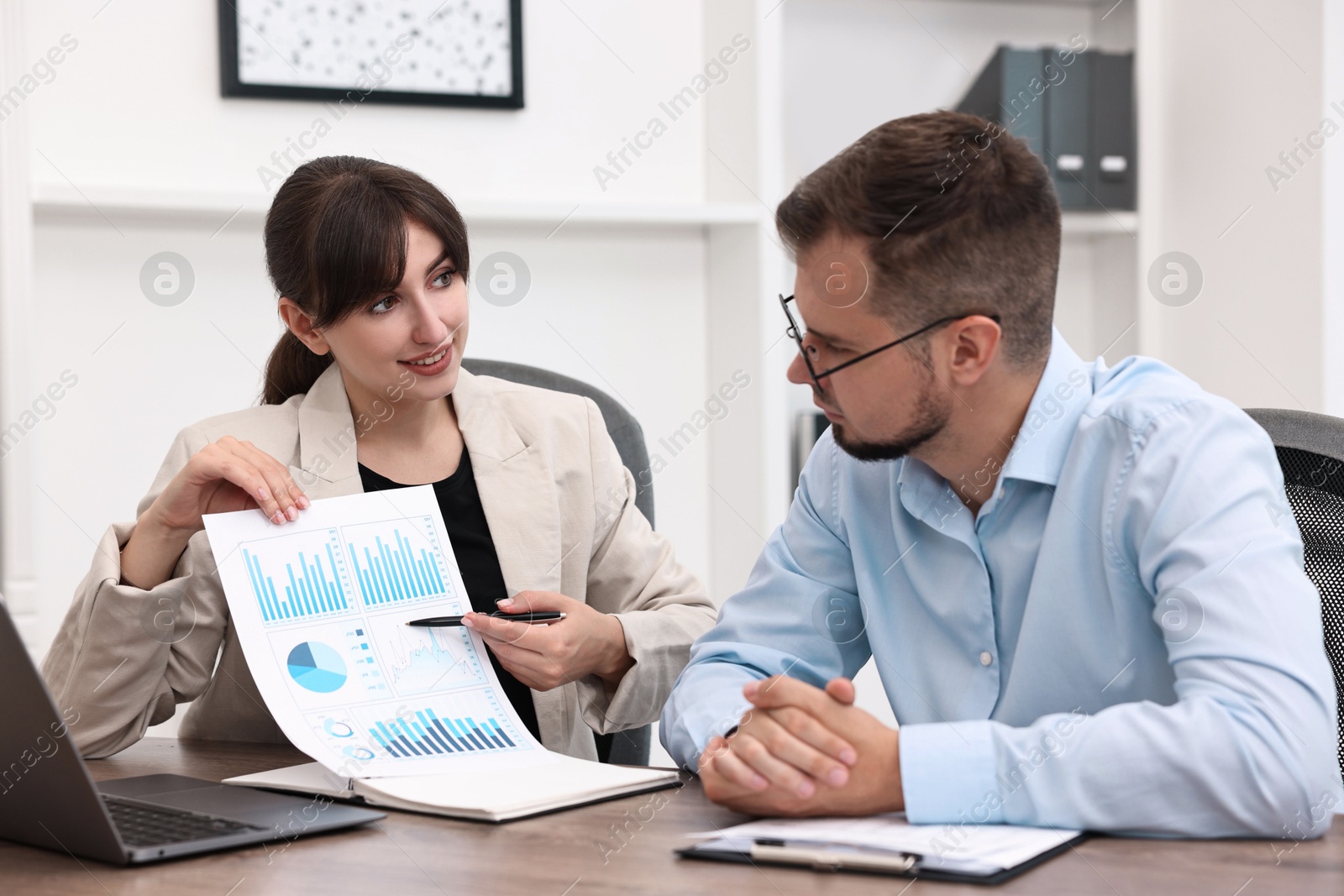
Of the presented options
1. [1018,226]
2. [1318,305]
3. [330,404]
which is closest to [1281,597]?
[1018,226]

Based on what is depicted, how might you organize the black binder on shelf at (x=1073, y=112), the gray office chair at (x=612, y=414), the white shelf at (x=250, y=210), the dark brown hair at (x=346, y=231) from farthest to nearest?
1. the black binder on shelf at (x=1073, y=112)
2. the white shelf at (x=250, y=210)
3. the gray office chair at (x=612, y=414)
4. the dark brown hair at (x=346, y=231)

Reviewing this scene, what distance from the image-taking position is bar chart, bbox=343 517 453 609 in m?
1.31

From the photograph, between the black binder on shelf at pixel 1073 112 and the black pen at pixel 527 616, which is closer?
the black pen at pixel 527 616

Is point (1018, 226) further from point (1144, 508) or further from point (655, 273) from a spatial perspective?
point (655, 273)

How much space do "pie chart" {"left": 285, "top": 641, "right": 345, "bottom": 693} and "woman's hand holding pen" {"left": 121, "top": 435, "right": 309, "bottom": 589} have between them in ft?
0.63

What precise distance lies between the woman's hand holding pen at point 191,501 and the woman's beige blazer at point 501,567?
0.02 m

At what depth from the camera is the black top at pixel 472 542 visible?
1.61 m

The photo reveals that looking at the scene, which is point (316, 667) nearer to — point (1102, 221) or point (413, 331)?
point (413, 331)

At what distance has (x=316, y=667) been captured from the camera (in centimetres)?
123

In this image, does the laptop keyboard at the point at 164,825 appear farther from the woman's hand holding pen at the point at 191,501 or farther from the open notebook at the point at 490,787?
the woman's hand holding pen at the point at 191,501

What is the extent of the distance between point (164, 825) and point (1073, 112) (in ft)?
8.17

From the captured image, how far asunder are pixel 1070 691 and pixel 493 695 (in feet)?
1.85

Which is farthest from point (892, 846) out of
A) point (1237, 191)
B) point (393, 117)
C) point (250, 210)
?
point (1237, 191)

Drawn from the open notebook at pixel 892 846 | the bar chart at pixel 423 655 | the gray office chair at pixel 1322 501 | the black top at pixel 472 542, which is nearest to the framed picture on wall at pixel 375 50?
the black top at pixel 472 542
